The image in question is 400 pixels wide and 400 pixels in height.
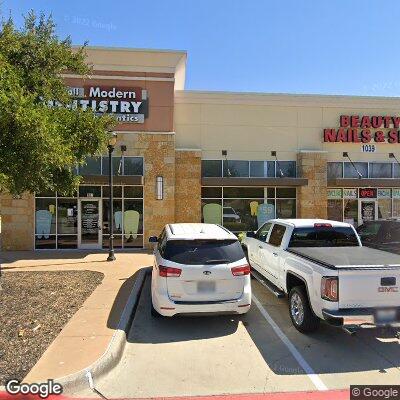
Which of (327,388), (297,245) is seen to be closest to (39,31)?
(297,245)

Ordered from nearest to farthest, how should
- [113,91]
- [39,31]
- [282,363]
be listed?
[282,363], [39,31], [113,91]

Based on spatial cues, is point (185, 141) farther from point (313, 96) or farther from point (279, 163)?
point (313, 96)

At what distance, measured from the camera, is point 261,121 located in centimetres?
1734

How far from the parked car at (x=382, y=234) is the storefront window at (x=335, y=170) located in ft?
22.7

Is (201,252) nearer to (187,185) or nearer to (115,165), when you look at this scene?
(187,185)

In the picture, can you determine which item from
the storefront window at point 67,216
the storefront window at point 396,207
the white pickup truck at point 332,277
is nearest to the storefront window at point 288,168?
the storefront window at point 396,207

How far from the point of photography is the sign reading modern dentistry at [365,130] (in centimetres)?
1756

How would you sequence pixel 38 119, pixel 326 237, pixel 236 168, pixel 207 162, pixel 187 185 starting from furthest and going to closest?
pixel 236 168
pixel 207 162
pixel 187 185
pixel 326 237
pixel 38 119

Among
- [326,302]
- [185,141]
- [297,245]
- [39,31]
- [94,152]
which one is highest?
[39,31]

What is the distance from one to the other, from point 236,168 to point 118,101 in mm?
5791

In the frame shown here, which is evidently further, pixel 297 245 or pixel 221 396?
pixel 297 245

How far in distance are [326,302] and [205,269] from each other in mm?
1950

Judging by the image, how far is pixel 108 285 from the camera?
30.6ft

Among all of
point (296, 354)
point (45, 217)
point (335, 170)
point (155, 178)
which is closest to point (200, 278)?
point (296, 354)
